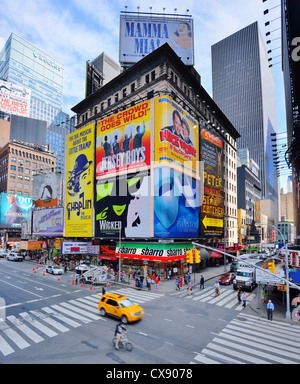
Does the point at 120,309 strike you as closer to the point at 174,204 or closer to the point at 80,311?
the point at 80,311

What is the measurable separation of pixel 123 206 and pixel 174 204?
8.37 meters

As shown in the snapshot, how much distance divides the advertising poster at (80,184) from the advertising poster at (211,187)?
20838mm

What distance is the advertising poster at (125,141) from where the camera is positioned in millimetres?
38312

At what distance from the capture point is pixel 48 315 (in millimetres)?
18750

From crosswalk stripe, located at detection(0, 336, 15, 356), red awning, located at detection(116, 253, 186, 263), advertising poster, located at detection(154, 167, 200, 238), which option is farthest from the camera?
advertising poster, located at detection(154, 167, 200, 238)

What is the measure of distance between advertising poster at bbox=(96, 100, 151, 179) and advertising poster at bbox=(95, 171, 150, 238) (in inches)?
75.6

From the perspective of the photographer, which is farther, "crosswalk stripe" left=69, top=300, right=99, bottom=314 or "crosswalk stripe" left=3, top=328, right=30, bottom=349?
"crosswalk stripe" left=69, top=300, right=99, bottom=314

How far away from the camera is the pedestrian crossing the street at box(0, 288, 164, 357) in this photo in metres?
14.0

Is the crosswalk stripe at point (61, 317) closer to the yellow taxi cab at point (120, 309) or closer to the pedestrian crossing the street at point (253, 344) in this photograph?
the yellow taxi cab at point (120, 309)

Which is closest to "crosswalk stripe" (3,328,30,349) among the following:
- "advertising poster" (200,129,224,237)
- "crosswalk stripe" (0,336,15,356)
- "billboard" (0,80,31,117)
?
"crosswalk stripe" (0,336,15,356)

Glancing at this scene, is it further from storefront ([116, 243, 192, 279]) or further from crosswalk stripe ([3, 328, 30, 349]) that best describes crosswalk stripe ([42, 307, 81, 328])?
storefront ([116, 243, 192, 279])

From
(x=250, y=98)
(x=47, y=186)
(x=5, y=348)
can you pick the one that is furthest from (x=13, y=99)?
(x=250, y=98)

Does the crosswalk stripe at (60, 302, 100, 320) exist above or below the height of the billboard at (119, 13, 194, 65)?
below

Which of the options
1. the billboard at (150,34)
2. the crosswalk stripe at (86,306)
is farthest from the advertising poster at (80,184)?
the crosswalk stripe at (86,306)
